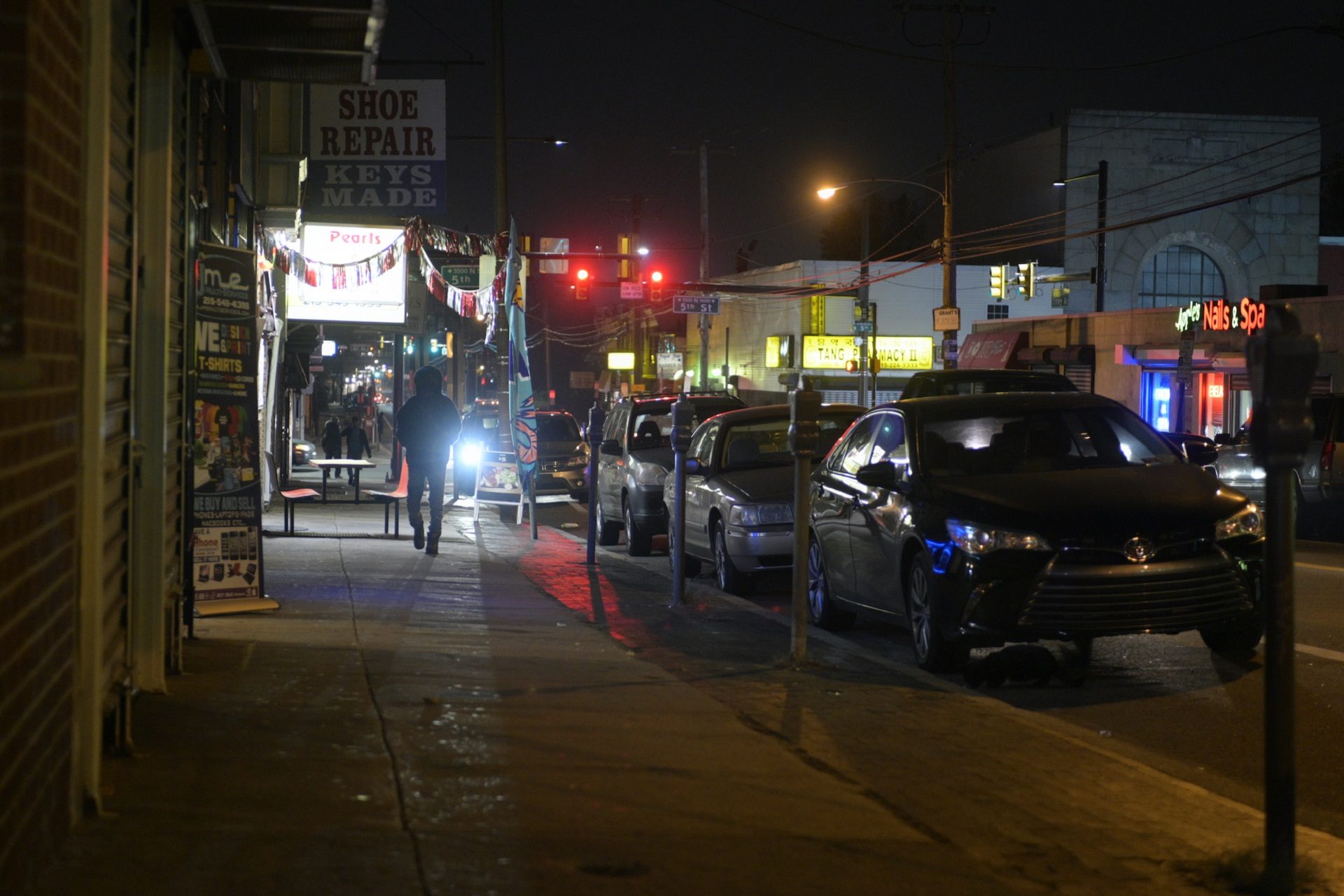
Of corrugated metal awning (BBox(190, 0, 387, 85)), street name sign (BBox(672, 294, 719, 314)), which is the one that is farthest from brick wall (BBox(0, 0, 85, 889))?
street name sign (BBox(672, 294, 719, 314))

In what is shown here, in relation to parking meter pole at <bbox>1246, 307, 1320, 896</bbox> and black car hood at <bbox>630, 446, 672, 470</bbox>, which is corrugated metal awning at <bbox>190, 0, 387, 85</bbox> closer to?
parking meter pole at <bbox>1246, 307, 1320, 896</bbox>

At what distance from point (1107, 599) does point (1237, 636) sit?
1408 mm

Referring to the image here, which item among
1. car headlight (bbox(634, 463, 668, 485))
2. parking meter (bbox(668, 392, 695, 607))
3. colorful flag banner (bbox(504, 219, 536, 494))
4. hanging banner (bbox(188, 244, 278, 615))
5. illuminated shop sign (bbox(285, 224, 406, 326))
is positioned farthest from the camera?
illuminated shop sign (bbox(285, 224, 406, 326))

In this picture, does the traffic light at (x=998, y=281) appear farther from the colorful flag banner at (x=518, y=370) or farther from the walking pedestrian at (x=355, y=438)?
the colorful flag banner at (x=518, y=370)

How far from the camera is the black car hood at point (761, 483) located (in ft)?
43.1

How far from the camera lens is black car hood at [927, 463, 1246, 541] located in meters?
8.43

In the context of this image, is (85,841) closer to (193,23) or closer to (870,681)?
(193,23)

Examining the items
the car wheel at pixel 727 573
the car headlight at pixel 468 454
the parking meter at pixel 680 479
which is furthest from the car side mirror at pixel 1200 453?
the car headlight at pixel 468 454

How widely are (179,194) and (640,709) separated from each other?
3361 millimetres

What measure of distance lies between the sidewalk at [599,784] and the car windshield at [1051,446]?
1.45 m

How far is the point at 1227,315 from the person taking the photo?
32.9 metres

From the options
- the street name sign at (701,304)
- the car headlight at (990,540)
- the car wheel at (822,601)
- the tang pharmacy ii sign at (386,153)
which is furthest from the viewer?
the street name sign at (701,304)

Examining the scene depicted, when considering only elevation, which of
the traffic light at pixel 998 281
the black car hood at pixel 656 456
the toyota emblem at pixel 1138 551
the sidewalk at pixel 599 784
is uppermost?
the traffic light at pixel 998 281

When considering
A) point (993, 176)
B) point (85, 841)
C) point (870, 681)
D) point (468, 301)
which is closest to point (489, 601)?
point (870, 681)
